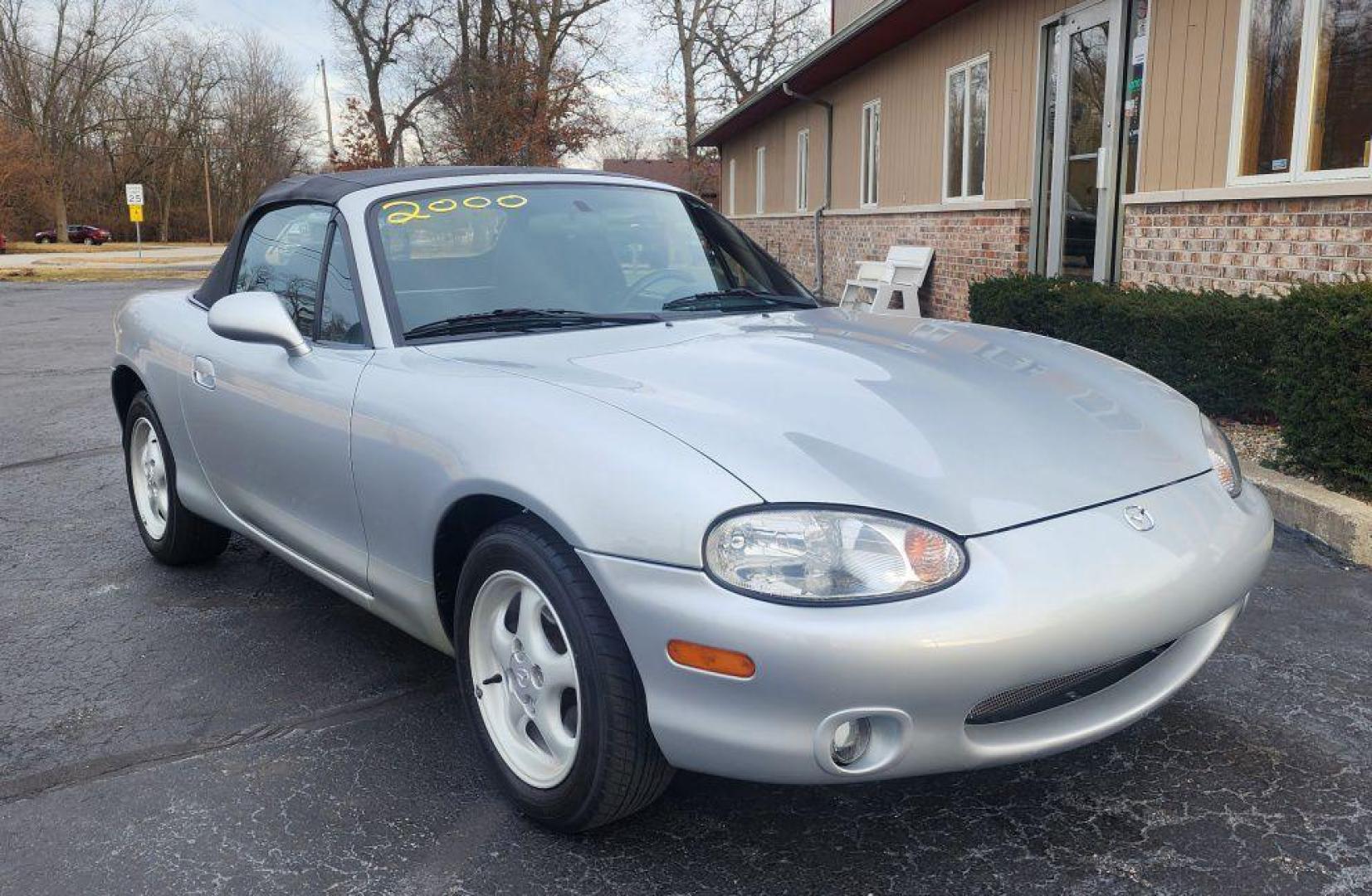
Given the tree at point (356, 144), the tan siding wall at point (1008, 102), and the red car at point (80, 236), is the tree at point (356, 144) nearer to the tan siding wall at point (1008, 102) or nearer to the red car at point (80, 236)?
the tan siding wall at point (1008, 102)

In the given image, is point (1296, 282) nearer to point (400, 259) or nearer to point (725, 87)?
point (400, 259)

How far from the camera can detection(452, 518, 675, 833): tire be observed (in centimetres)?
224

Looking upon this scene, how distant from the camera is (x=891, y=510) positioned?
2150 mm

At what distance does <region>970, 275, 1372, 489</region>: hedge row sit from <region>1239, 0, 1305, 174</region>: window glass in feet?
3.40

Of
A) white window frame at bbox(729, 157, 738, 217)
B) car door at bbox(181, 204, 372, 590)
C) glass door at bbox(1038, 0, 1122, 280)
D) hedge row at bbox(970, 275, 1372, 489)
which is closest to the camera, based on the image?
car door at bbox(181, 204, 372, 590)

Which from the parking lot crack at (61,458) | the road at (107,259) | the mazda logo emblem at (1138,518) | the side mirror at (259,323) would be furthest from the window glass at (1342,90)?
the road at (107,259)

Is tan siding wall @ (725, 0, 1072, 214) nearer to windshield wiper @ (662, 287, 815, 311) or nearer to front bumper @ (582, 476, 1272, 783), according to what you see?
windshield wiper @ (662, 287, 815, 311)

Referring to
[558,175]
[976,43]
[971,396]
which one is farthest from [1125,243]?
[971,396]

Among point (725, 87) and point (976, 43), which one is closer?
point (976, 43)

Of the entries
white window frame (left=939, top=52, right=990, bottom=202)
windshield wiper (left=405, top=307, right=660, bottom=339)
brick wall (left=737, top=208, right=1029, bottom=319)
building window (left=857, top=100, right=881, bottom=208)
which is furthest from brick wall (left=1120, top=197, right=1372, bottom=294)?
building window (left=857, top=100, right=881, bottom=208)

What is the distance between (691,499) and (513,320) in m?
1.23

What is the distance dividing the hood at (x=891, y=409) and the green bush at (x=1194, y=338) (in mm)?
2884

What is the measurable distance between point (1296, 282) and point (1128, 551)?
5427 mm

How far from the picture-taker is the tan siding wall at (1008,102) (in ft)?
25.4
